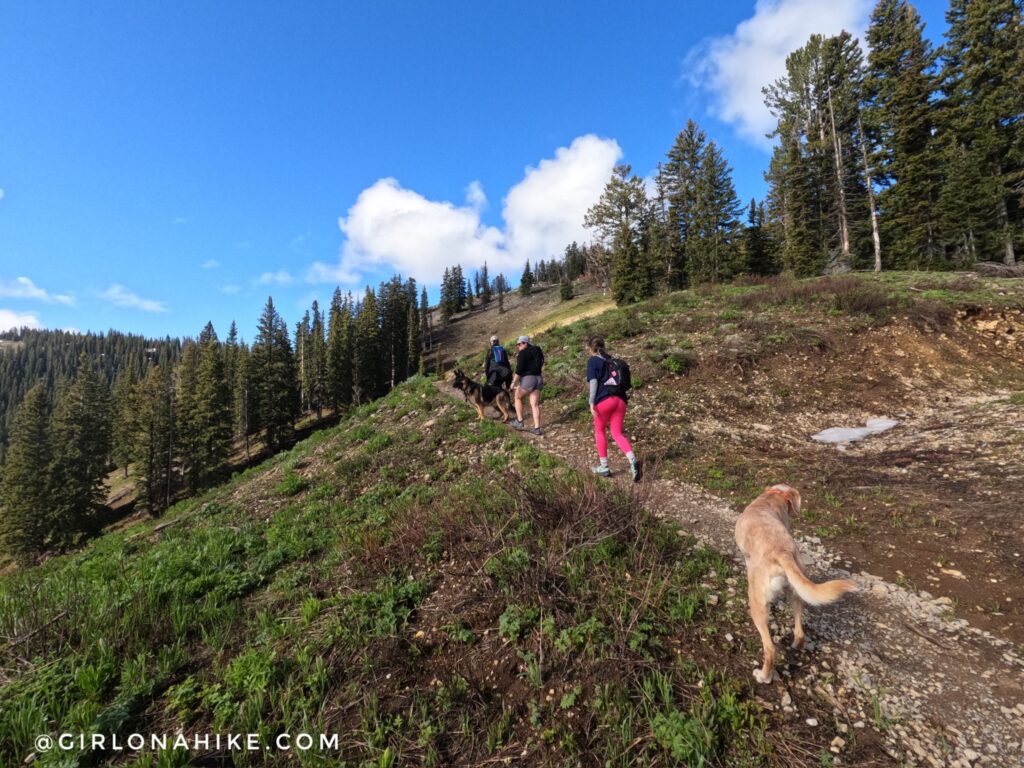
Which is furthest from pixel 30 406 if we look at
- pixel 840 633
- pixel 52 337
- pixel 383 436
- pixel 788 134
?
pixel 52 337

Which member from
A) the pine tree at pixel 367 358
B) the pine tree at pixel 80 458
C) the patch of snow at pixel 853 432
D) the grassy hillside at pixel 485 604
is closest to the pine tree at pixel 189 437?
the pine tree at pixel 80 458

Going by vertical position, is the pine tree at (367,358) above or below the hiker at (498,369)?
above

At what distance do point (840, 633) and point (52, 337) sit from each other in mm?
281528

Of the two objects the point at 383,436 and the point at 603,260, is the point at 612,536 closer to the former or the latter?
the point at 383,436

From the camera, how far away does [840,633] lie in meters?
3.54

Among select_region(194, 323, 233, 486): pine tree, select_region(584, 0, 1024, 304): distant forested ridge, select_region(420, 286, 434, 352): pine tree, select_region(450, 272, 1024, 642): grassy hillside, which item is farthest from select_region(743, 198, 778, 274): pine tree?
select_region(420, 286, 434, 352): pine tree

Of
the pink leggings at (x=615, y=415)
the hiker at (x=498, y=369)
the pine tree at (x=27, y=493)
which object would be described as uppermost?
the hiker at (x=498, y=369)

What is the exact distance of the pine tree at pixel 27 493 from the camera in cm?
3353

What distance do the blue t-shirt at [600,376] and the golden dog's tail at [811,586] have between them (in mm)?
3967

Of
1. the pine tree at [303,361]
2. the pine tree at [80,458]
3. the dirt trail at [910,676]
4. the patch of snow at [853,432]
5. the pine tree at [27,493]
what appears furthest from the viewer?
the pine tree at [303,361]

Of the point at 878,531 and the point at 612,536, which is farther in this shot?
the point at 878,531

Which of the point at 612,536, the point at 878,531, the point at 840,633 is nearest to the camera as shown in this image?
the point at 840,633

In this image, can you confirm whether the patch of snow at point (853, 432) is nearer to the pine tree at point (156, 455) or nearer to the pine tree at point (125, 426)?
the pine tree at point (156, 455)

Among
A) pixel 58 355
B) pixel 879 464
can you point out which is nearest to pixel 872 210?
pixel 879 464
